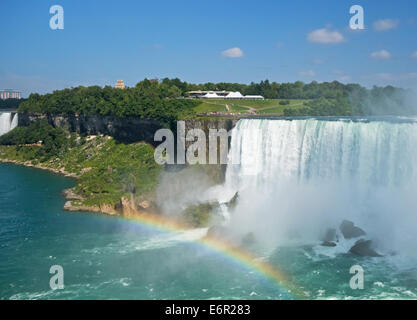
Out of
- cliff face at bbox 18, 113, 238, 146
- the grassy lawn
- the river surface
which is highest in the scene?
the grassy lawn

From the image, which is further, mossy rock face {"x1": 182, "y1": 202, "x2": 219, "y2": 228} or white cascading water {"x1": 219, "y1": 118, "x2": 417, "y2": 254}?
mossy rock face {"x1": 182, "y1": 202, "x2": 219, "y2": 228}

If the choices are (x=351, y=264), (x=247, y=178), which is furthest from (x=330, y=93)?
(x=351, y=264)

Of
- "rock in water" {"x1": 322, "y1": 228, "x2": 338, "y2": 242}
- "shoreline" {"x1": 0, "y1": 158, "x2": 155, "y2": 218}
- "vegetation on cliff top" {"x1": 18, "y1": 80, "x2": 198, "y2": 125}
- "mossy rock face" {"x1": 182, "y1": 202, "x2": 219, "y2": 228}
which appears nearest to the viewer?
"rock in water" {"x1": 322, "y1": 228, "x2": 338, "y2": 242}

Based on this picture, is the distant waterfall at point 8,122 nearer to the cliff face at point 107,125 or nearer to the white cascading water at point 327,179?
the cliff face at point 107,125

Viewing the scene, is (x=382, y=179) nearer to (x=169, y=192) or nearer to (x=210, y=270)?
(x=210, y=270)

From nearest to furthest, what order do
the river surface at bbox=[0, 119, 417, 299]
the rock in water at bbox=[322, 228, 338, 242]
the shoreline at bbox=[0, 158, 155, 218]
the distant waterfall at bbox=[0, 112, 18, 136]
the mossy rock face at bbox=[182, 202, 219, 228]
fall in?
the river surface at bbox=[0, 119, 417, 299] < the rock in water at bbox=[322, 228, 338, 242] < the mossy rock face at bbox=[182, 202, 219, 228] < the shoreline at bbox=[0, 158, 155, 218] < the distant waterfall at bbox=[0, 112, 18, 136]

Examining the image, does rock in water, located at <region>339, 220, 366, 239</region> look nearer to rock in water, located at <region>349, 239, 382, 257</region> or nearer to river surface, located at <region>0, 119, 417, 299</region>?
river surface, located at <region>0, 119, 417, 299</region>

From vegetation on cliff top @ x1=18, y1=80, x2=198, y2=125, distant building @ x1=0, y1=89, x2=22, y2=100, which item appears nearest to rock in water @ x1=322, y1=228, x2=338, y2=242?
vegetation on cliff top @ x1=18, y1=80, x2=198, y2=125

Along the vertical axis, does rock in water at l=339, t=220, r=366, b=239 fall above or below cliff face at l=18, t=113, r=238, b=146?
below
